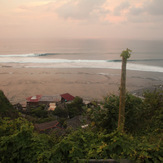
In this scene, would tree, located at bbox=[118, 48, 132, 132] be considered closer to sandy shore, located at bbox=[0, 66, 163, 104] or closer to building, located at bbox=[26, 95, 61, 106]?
building, located at bbox=[26, 95, 61, 106]

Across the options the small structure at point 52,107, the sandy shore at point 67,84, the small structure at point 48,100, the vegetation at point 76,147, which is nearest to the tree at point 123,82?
the vegetation at point 76,147

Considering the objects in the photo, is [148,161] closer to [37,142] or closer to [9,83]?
[37,142]

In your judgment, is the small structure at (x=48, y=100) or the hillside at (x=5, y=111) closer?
the hillside at (x=5, y=111)

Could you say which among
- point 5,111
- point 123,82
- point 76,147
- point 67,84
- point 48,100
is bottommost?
point 48,100

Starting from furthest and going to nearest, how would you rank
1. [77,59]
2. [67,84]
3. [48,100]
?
[77,59], [67,84], [48,100]

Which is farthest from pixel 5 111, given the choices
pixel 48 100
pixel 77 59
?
pixel 77 59

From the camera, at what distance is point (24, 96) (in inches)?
780

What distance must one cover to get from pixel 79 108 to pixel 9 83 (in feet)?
43.1

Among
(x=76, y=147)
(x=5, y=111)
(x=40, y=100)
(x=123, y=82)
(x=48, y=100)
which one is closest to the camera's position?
(x=76, y=147)

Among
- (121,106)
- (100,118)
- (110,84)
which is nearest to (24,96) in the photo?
(110,84)

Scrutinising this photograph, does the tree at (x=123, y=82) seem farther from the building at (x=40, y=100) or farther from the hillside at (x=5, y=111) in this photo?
the building at (x=40, y=100)

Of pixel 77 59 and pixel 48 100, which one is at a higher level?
pixel 77 59

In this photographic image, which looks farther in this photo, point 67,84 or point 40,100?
point 67,84

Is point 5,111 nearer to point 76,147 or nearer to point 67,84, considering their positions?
point 76,147
